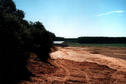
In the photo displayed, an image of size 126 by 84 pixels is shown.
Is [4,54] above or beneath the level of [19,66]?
above

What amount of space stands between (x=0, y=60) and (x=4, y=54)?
362 mm

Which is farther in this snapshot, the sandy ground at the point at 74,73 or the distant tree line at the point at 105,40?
the distant tree line at the point at 105,40

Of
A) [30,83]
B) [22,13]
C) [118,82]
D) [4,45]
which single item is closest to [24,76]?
[30,83]

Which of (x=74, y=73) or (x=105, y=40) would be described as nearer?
(x=74, y=73)

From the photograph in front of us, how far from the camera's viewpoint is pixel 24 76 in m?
6.42

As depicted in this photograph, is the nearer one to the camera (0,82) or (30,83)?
(0,82)

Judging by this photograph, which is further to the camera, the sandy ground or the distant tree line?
the distant tree line

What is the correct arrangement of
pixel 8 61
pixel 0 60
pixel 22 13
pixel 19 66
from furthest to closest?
pixel 22 13 → pixel 19 66 → pixel 8 61 → pixel 0 60

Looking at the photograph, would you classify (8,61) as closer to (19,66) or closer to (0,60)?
(0,60)

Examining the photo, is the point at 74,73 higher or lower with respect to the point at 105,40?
lower

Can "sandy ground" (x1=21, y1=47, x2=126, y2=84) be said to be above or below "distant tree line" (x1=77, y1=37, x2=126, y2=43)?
below

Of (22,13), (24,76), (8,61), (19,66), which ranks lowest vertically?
(24,76)

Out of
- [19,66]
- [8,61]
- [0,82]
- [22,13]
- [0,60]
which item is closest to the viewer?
[0,82]

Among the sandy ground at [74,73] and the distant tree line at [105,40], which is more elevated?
the distant tree line at [105,40]
